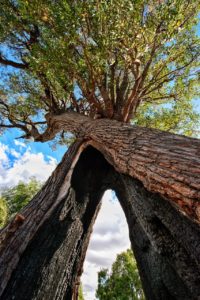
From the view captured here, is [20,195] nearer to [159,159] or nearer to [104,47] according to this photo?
[104,47]

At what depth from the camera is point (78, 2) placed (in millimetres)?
5152

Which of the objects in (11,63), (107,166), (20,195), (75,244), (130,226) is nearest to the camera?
(75,244)

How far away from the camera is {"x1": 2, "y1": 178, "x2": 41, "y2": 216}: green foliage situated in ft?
63.2

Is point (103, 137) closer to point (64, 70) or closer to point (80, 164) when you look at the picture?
point (80, 164)

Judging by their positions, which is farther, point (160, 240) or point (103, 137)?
point (103, 137)

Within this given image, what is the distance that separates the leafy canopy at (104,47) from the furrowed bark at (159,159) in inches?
82.6

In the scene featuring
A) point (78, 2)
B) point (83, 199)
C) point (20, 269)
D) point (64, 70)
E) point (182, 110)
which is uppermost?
point (182, 110)

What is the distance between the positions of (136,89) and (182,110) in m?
3.87

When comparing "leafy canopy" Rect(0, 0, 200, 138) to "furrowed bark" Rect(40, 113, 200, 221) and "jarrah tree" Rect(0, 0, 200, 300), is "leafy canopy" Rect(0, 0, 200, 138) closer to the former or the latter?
"jarrah tree" Rect(0, 0, 200, 300)

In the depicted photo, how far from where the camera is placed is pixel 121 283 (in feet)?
58.6

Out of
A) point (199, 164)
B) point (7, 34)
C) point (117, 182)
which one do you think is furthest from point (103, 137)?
point (7, 34)

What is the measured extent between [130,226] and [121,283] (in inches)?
635

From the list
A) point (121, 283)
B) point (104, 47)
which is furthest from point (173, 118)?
point (121, 283)

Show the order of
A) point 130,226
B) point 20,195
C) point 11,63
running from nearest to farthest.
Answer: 1. point 130,226
2. point 11,63
3. point 20,195
